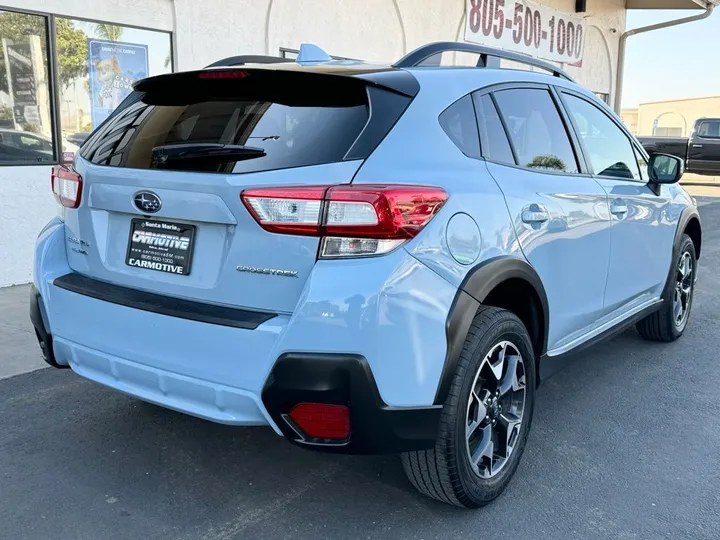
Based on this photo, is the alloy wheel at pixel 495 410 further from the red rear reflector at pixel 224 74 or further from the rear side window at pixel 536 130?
the red rear reflector at pixel 224 74

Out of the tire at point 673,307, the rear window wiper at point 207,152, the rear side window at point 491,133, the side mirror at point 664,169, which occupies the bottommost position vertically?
the tire at point 673,307

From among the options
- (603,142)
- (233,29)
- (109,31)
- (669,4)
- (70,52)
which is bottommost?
(603,142)

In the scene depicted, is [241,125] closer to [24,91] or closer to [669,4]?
[24,91]

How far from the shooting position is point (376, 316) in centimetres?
222

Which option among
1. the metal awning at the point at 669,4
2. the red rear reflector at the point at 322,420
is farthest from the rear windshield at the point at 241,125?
the metal awning at the point at 669,4

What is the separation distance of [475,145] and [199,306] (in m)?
1.29

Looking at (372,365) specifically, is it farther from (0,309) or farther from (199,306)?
(0,309)

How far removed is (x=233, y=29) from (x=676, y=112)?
48629 mm

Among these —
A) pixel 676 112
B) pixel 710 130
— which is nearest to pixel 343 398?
pixel 710 130

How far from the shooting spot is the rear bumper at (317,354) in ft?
7.31

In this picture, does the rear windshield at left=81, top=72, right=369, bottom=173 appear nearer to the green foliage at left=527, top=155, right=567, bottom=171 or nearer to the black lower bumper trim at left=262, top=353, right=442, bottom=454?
the black lower bumper trim at left=262, top=353, right=442, bottom=454

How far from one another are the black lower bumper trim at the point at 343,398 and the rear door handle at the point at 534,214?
103 centimetres

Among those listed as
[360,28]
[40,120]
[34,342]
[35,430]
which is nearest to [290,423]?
[35,430]

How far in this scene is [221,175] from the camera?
2402 mm
